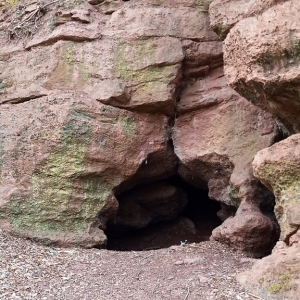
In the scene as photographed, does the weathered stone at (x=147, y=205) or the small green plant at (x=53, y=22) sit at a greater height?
the small green plant at (x=53, y=22)

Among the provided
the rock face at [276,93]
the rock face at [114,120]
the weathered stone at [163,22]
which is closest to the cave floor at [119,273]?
the rock face at [276,93]

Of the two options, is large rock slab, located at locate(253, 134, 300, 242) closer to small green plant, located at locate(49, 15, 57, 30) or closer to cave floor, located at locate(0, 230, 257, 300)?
cave floor, located at locate(0, 230, 257, 300)

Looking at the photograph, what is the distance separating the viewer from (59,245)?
536cm

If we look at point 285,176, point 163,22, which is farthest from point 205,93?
point 285,176

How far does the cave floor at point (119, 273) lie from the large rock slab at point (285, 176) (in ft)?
2.25

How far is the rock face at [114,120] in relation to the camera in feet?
18.0

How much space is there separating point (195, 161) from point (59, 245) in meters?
2.00

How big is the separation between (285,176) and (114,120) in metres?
2.39

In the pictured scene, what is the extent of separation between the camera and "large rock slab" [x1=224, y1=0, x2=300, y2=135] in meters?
3.78

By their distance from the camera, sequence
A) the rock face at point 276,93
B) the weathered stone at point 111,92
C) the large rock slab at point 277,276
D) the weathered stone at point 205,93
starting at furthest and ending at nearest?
1. the weathered stone at point 205,93
2. the weathered stone at point 111,92
3. the rock face at point 276,93
4. the large rock slab at point 277,276

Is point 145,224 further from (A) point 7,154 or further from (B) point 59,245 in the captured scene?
(A) point 7,154

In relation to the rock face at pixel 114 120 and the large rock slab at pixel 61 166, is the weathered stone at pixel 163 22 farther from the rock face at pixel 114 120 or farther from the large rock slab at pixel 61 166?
the large rock slab at pixel 61 166

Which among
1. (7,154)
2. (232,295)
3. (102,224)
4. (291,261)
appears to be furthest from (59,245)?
(291,261)

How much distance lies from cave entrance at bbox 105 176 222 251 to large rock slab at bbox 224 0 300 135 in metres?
3.01
